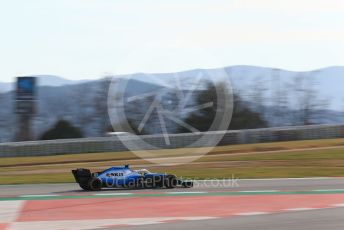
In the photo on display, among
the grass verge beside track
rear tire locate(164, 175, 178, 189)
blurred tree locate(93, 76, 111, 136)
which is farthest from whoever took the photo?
blurred tree locate(93, 76, 111, 136)

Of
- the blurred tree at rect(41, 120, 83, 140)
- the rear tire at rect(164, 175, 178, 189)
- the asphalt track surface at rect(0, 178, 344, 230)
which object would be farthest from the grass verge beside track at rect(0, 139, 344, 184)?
the blurred tree at rect(41, 120, 83, 140)

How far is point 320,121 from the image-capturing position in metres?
89.0

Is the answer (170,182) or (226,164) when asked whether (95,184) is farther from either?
(226,164)

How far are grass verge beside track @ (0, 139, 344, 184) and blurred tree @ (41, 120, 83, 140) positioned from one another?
21.3m

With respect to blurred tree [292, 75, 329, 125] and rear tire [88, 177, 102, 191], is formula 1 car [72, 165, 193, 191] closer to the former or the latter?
rear tire [88, 177, 102, 191]

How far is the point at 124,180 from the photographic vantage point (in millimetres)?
19188

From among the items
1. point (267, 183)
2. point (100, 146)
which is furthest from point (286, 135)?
point (267, 183)

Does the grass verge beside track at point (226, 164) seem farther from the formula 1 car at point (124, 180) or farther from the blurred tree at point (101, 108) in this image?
the blurred tree at point (101, 108)

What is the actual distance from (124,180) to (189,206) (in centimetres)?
475

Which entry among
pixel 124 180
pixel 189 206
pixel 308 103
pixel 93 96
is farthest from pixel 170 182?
pixel 308 103

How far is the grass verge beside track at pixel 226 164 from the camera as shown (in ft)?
85.8

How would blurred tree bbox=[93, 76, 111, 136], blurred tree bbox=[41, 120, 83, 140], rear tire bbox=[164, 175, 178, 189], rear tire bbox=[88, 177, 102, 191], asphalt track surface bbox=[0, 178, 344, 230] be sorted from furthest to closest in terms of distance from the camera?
1. blurred tree bbox=[93, 76, 111, 136]
2. blurred tree bbox=[41, 120, 83, 140]
3. rear tire bbox=[88, 177, 102, 191]
4. rear tire bbox=[164, 175, 178, 189]
5. asphalt track surface bbox=[0, 178, 344, 230]

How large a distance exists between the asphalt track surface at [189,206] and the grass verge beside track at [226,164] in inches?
194

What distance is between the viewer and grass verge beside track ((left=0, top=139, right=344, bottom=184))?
26156 millimetres
